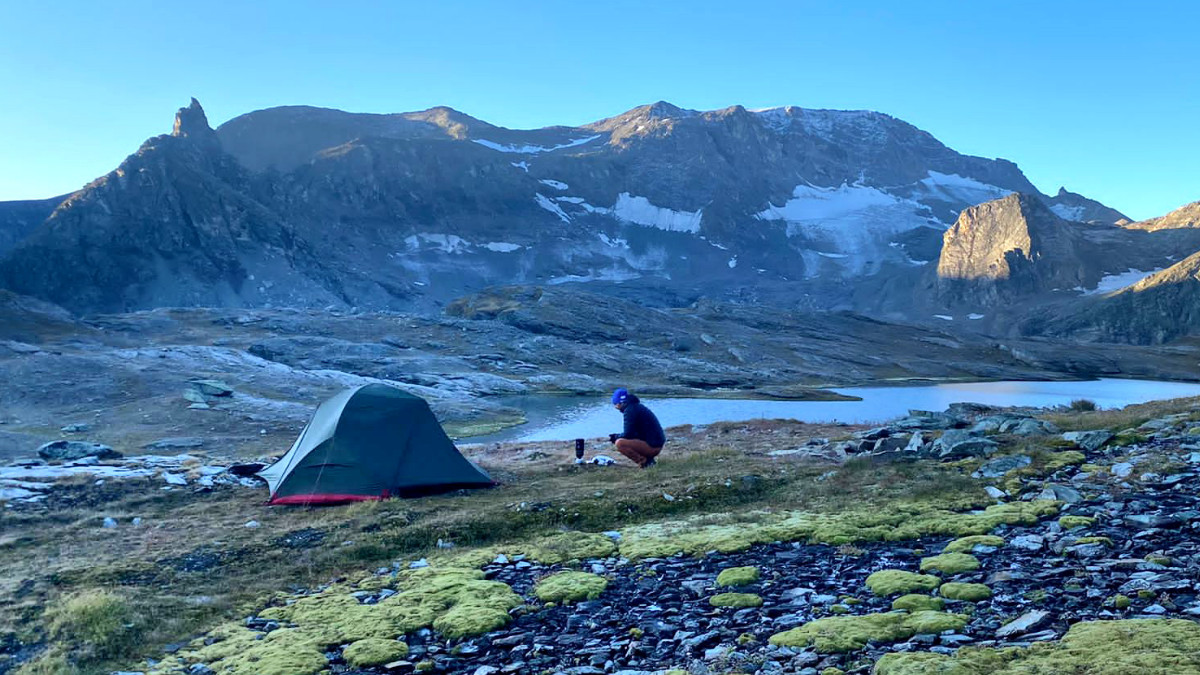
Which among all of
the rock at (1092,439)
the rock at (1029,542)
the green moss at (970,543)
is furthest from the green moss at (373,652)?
the rock at (1092,439)

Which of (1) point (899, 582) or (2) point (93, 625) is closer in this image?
(1) point (899, 582)

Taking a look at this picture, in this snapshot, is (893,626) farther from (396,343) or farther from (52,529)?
(396,343)

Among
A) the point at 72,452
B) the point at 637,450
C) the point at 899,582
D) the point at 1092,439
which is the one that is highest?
the point at 1092,439

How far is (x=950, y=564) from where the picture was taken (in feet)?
35.8

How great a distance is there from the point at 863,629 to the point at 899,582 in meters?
2.03

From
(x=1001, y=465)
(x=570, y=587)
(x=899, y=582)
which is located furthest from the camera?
(x=1001, y=465)

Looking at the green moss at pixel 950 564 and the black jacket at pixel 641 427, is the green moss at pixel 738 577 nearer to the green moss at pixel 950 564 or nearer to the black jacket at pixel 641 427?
the green moss at pixel 950 564

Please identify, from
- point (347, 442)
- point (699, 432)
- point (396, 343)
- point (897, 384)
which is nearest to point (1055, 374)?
point (897, 384)

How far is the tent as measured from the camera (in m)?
20.5

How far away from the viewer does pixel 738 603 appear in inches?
403

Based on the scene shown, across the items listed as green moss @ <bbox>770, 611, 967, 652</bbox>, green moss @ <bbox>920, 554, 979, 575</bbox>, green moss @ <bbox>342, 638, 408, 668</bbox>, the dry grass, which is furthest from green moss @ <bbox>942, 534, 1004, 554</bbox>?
the dry grass

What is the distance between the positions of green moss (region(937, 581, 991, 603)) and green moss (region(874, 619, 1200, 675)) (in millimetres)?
1601

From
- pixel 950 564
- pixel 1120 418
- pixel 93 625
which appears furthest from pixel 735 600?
pixel 1120 418

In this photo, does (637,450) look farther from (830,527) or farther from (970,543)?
(970,543)
